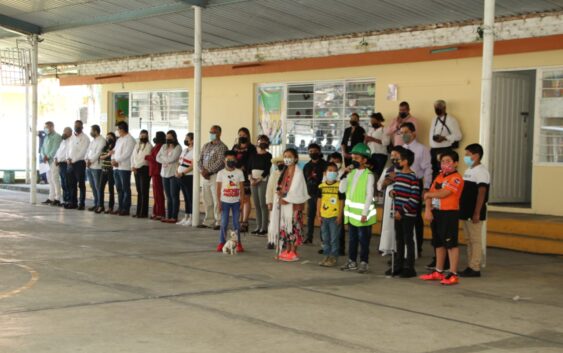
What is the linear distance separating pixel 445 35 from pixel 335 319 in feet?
29.9

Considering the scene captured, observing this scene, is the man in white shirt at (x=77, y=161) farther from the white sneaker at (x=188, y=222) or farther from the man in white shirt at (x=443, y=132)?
the man in white shirt at (x=443, y=132)

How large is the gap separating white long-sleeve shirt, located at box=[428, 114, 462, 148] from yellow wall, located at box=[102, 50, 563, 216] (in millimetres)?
229

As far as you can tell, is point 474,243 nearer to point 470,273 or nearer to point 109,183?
point 470,273

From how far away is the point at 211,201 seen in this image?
16109mm

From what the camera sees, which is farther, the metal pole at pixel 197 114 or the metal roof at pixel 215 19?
the metal pole at pixel 197 114

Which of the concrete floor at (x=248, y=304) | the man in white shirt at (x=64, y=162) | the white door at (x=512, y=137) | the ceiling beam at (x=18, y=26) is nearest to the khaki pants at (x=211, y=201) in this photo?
the concrete floor at (x=248, y=304)

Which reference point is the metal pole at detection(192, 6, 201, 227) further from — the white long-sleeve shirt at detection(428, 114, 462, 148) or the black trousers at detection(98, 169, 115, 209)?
the white long-sleeve shirt at detection(428, 114, 462, 148)

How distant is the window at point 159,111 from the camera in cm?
2203

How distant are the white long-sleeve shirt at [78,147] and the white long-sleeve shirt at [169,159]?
318 cm

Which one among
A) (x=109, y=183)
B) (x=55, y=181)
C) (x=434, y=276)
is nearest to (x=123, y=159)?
(x=109, y=183)

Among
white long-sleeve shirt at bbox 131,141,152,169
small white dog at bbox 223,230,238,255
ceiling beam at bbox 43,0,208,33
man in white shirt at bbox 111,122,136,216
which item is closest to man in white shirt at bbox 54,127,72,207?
man in white shirt at bbox 111,122,136,216

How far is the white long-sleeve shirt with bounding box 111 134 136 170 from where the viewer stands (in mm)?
17672

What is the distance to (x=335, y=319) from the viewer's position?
772 cm

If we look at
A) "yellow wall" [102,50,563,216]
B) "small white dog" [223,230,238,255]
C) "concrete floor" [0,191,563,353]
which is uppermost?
"yellow wall" [102,50,563,216]
